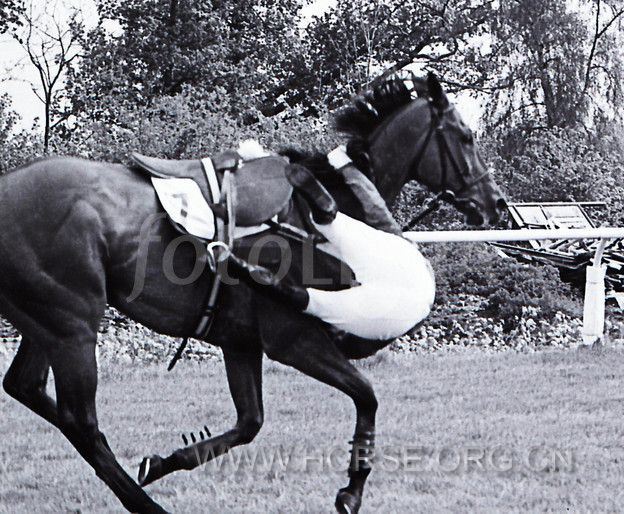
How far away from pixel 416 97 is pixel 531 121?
1379 cm

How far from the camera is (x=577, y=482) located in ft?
16.2

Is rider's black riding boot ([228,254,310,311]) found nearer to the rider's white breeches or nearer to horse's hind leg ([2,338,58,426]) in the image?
the rider's white breeches

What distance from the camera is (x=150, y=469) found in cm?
446

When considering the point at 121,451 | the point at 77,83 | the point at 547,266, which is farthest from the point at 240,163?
the point at 77,83

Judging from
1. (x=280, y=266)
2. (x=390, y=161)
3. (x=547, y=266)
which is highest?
(x=390, y=161)

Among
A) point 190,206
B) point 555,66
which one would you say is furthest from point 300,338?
point 555,66

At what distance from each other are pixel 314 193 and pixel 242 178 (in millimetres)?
306

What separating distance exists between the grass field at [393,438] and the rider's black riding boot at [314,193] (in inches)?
50.1

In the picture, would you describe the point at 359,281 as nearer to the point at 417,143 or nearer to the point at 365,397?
the point at 365,397

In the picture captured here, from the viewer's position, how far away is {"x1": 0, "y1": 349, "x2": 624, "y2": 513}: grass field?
4.70 metres

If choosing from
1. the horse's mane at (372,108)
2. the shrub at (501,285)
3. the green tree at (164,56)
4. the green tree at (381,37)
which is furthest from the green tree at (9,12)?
the horse's mane at (372,108)

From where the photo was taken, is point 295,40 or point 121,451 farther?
point 295,40

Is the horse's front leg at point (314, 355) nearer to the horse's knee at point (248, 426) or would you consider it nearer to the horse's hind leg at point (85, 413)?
the horse's knee at point (248, 426)

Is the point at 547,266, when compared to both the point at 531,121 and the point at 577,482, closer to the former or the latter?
the point at 577,482
